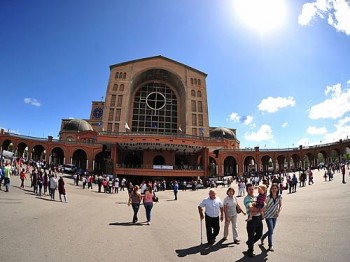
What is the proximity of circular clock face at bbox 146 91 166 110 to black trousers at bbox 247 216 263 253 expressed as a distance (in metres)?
43.8

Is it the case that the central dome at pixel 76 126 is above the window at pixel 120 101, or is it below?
below

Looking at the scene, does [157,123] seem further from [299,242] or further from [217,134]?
[299,242]

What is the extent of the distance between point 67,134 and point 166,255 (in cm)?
5607

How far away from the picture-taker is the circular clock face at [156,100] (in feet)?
161

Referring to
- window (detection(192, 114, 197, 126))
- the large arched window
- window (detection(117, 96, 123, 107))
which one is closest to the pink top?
window (detection(192, 114, 197, 126))

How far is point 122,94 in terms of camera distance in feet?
147

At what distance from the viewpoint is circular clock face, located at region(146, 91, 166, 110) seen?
4895 cm

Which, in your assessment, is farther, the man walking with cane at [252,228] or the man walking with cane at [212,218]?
the man walking with cane at [212,218]

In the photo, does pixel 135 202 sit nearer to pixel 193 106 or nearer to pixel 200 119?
pixel 200 119

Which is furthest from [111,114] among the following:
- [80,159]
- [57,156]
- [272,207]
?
[272,207]

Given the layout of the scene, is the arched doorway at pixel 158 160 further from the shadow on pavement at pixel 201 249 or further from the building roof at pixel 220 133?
the shadow on pavement at pixel 201 249

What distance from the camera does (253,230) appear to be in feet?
17.7

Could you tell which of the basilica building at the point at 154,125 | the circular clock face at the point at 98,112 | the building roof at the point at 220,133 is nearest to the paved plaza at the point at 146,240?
the basilica building at the point at 154,125

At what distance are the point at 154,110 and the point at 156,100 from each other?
6.66 ft
